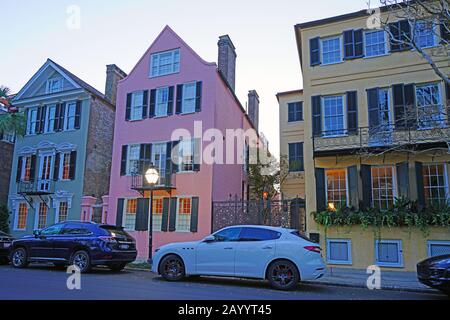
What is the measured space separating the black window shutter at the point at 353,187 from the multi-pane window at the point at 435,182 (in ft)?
8.48

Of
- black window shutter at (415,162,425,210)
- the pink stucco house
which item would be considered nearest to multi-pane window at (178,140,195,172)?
the pink stucco house

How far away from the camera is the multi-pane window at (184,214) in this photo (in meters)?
18.6

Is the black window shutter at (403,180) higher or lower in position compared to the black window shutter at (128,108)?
lower

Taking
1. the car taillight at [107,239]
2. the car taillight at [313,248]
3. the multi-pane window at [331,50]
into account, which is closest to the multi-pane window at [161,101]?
the multi-pane window at [331,50]

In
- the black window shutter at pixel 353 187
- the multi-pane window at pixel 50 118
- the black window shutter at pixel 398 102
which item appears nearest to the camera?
the black window shutter at pixel 353 187

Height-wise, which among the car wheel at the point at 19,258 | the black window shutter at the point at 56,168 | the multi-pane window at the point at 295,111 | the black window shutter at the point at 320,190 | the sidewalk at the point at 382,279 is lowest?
the sidewalk at the point at 382,279

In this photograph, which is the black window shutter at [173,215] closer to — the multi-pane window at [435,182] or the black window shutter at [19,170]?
the multi-pane window at [435,182]

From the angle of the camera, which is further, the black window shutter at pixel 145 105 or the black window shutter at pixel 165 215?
the black window shutter at pixel 145 105

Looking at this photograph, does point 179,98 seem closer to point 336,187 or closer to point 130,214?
point 130,214

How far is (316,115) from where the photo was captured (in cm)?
1633

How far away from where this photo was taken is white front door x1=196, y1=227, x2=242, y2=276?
31.7 feet

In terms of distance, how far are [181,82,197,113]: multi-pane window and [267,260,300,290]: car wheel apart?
12.2 meters

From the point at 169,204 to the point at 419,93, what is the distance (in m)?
12.7
